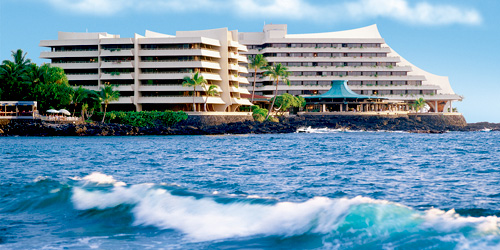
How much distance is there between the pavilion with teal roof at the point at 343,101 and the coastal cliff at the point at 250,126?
253 inches

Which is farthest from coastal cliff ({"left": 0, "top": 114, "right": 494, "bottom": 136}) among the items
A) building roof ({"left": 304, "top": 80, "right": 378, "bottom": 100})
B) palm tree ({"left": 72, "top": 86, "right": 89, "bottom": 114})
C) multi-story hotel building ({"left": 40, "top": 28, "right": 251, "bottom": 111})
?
multi-story hotel building ({"left": 40, "top": 28, "right": 251, "bottom": 111})

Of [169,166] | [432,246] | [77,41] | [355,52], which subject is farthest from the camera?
[355,52]

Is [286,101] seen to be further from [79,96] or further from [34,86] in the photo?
[34,86]

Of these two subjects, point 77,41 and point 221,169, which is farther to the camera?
point 77,41

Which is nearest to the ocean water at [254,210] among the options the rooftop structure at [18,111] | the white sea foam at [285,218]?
the white sea foam at [285,218]

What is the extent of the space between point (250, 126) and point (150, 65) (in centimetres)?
2416

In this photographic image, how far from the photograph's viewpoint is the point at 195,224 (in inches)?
561

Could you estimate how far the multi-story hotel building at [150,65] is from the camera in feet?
350

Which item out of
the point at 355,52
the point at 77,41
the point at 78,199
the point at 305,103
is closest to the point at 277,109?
the point at 305,103

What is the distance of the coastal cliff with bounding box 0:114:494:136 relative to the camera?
84188mm

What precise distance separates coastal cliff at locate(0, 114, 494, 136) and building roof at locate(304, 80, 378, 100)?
612 cm

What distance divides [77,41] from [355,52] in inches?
2636

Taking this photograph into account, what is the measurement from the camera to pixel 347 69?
136 meters

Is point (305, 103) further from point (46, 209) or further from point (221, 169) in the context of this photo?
point (46, 209)
